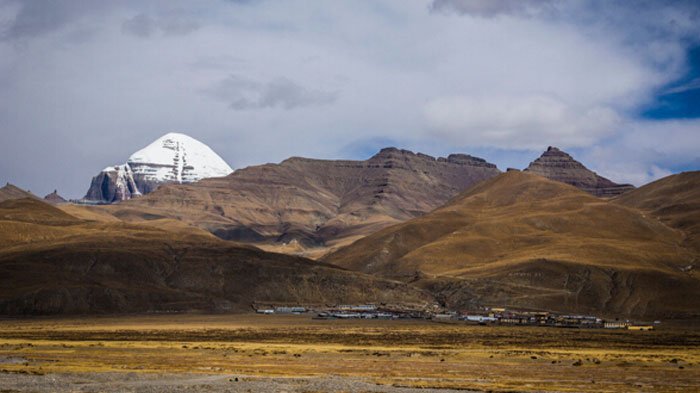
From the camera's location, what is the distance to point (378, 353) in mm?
109562

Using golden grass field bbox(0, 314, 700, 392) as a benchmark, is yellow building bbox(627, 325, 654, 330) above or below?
above

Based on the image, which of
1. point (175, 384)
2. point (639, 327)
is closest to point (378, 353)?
point (175, 384)

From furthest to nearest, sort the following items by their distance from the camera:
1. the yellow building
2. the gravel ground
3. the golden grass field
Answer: the yellow building → the golden grass field → the gravel ground

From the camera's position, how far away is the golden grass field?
8238 cm

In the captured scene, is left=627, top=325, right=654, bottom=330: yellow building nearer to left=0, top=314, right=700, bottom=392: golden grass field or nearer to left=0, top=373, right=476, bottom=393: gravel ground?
left=0, top=314, right=700, bottom=392: golden grass field

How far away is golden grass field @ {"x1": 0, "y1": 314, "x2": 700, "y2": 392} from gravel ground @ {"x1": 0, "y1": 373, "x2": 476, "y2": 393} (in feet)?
9.32

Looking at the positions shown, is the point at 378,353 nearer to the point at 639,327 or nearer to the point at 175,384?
the point at 175,384

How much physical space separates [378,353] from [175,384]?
39.2 metres

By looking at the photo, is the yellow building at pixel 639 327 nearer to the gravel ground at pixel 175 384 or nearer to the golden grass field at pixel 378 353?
the golden grass field at pixel 378 353

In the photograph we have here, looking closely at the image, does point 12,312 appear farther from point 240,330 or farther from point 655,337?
point 655,337

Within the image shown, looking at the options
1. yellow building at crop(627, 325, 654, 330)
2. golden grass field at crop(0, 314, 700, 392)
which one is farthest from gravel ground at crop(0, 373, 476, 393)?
yellow building at crop(627, 325, 654, 330)

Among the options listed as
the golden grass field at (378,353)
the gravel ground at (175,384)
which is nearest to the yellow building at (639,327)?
the golden grass field at (378,353)

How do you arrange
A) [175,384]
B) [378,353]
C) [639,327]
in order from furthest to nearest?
[639,327], [378,353], [175,384]

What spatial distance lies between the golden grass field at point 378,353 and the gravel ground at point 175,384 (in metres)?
2.84
